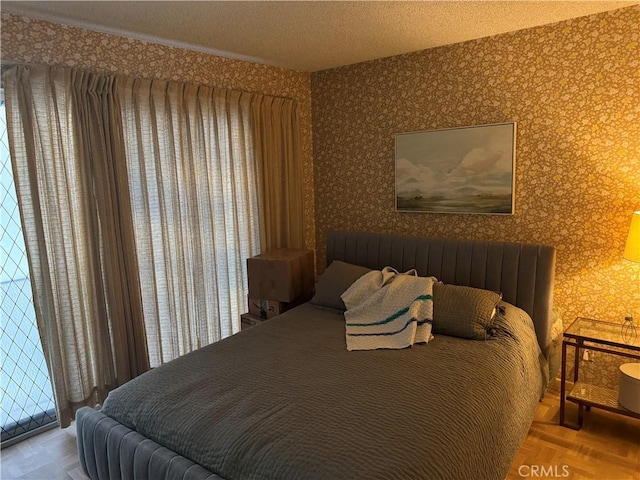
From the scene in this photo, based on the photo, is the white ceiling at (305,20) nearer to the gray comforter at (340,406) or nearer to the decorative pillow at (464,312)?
the decorative pillow at (464,312)

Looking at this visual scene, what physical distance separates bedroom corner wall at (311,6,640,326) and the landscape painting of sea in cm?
7

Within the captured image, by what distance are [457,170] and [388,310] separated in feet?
4.00

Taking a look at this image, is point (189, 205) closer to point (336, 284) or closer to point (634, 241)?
point (336, 284)

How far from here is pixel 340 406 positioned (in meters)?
1.90

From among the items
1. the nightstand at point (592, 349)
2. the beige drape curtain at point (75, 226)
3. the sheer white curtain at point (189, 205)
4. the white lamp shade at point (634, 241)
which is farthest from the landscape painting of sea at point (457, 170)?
the beige drape curtain at point (75, 226)

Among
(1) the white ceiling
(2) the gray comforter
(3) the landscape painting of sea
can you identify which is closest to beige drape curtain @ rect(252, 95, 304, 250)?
(1) the white ceiling

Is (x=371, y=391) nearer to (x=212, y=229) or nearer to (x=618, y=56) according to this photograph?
(x=212, y=229)

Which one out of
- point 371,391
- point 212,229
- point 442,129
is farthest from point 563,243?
point 212,229

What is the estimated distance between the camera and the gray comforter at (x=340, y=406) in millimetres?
1618

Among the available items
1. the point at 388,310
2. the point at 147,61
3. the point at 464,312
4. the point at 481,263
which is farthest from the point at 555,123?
the point at 147,61

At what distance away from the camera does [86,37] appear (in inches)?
104

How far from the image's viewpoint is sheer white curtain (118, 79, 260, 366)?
2957 millimetres

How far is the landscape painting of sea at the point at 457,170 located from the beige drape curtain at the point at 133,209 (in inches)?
42.8

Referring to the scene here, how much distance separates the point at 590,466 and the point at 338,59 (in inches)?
125
